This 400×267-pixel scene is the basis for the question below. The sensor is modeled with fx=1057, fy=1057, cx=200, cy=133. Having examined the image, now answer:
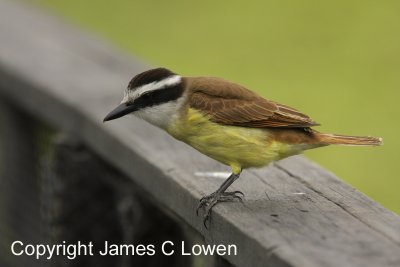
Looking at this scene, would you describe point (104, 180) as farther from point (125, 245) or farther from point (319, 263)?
point (319, 263)

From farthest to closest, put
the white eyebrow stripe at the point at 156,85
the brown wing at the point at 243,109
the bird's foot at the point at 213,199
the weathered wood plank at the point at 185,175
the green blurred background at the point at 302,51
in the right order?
1. the green blurred background at the point at 302,51
2. the white eyebrow stripe at the point at 156,85
3. the brown wing at the point at 243,109
4. the bird's foot at the point at 213,199
5. the weathered wood plank at the point at 185,175

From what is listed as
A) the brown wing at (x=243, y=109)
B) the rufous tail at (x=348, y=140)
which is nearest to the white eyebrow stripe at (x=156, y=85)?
the brown wing at (x=243, y=109)

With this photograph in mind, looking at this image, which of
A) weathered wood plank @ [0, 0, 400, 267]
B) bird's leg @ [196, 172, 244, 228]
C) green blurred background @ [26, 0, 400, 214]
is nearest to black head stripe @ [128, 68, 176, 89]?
weathered wood plank @ [0, 0, 400, 267]

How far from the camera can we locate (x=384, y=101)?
383 inches

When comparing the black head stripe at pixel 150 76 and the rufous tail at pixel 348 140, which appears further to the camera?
the black head stripe at pixel 150 76

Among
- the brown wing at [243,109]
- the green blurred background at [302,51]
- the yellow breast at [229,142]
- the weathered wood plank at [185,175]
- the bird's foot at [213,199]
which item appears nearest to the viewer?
the weathered wood plank at [185,175]

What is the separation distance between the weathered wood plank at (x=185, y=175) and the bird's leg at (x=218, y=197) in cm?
4

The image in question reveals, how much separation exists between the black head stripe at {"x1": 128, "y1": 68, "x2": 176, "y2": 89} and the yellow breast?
0.68 feet

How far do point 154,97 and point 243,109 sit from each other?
46 cm

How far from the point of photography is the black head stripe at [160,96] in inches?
197

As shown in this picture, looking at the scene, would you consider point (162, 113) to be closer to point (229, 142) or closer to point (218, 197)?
point (229, 142)

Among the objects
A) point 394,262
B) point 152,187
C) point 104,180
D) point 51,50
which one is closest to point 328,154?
point 51,50

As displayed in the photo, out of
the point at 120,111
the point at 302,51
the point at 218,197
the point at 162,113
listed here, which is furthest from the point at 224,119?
the point at 302,51

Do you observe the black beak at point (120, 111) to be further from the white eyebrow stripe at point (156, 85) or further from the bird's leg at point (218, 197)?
the bird's leg at point (218, 197)
